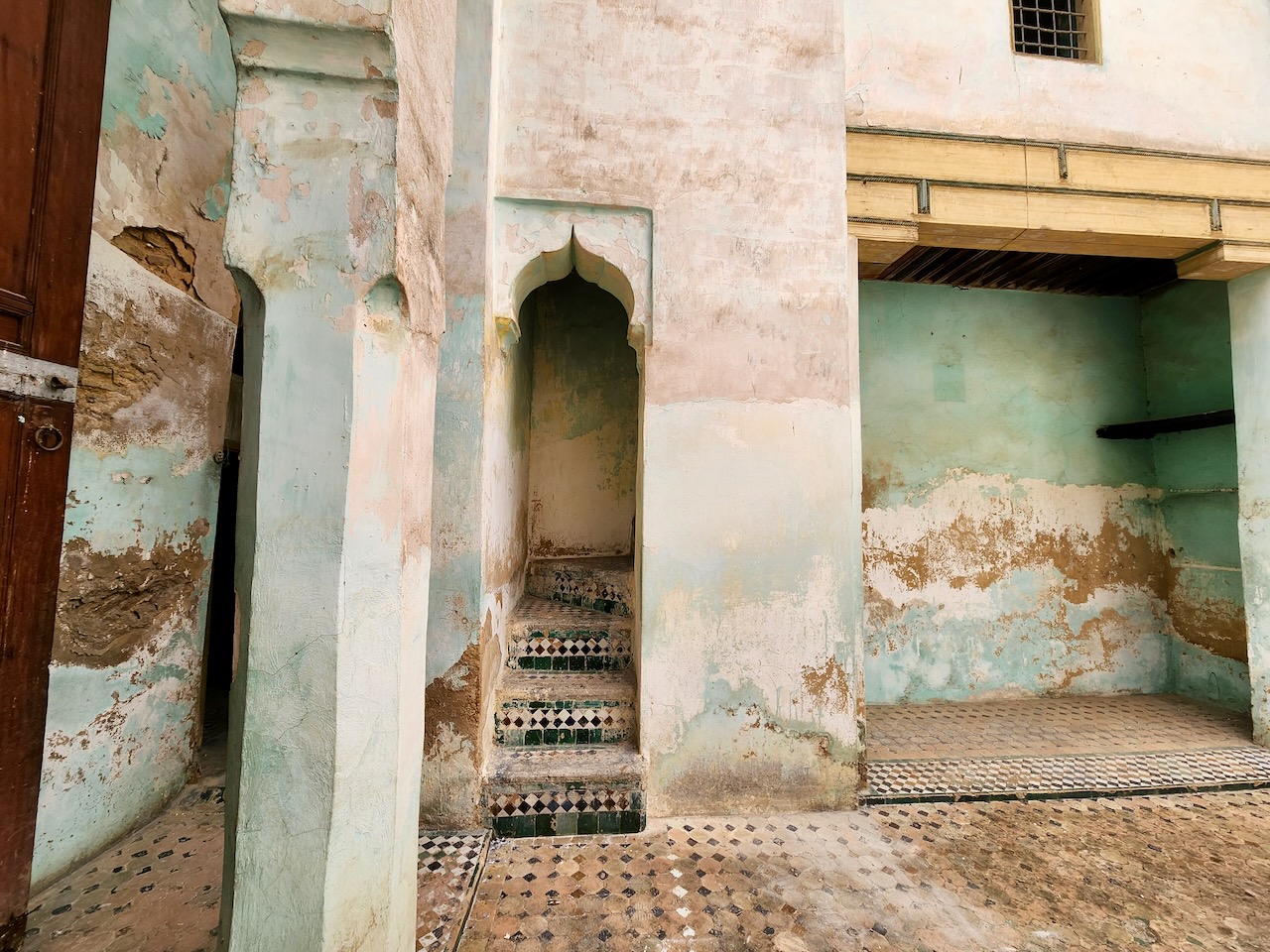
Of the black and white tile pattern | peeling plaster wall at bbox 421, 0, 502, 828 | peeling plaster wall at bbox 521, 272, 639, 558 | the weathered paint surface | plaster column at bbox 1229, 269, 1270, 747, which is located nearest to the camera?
the weathered paint surface

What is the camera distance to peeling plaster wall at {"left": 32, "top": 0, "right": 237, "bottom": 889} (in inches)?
93.1

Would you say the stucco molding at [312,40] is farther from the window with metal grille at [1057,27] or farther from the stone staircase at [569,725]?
the window with metal grille at [1057,27]

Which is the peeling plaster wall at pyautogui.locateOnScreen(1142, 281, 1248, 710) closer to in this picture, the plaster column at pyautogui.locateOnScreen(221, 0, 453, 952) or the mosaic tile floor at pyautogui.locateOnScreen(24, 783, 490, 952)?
the mosaic tile floor at pyautogui.locateOnScreen(24, 783, 490, 952)

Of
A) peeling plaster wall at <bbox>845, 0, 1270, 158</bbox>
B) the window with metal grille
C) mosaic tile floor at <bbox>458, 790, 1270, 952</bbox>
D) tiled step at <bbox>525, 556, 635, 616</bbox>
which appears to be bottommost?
mosaic tile floor at <bbox>458, 790, 1270, 952</bbox>

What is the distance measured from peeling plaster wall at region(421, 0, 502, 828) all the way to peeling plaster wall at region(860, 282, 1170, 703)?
383cm

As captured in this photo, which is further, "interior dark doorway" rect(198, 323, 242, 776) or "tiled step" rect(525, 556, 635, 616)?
"tiled step" rect(525, 556, 635, 616)

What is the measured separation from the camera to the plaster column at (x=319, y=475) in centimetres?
142

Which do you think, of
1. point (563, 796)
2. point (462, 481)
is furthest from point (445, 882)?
point (462, 481)

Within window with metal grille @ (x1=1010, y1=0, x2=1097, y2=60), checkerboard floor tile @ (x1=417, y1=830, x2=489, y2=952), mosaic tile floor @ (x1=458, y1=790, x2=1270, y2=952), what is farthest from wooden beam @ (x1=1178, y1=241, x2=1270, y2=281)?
checkerboard floor tile @ (x1=417, y1=830, x2=489, y2=952)

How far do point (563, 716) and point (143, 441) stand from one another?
261 centimetres

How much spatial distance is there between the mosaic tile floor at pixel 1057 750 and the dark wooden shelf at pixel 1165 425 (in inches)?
101

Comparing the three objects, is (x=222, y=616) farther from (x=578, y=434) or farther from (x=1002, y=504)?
(x=1002, y=504)

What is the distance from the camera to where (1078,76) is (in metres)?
3.97

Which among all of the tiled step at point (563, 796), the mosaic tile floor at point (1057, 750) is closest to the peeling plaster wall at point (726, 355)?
the tiled step at point (563, 796)
